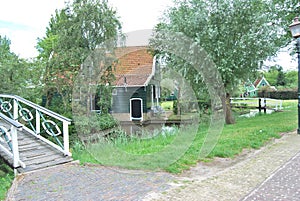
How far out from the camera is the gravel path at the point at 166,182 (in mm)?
3691

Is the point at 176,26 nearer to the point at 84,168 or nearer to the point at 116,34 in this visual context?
the point at 116,34

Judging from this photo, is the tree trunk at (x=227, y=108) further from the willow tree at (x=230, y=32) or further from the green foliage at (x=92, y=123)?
the green foliage at (x=92, y=123)

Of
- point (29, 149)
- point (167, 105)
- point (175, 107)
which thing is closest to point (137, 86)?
point (167, 105)

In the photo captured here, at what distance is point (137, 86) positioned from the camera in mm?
14438

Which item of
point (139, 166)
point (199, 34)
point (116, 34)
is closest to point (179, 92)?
point (199, 34)

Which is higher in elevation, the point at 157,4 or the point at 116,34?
the point at 157,4

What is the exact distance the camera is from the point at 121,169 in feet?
16.5

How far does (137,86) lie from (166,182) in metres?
10.4

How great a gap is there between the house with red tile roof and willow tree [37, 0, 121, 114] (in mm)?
1534

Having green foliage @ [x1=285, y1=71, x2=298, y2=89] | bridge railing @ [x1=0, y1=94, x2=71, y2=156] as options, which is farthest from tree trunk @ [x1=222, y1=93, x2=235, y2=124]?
green foliage @ [x1=285, y1=71, x2=298, y2=89]

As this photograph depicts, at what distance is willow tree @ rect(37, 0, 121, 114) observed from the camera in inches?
372

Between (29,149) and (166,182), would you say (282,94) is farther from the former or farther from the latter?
(29,149)

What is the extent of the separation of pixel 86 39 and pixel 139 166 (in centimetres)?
600

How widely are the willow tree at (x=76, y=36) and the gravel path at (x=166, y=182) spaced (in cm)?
517
